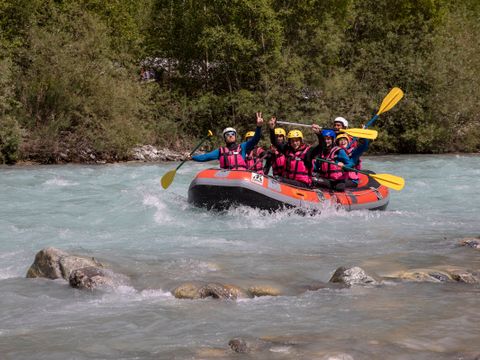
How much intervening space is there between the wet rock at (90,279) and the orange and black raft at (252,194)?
3.37 m

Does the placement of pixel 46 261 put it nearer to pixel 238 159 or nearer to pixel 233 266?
pixel 233 266


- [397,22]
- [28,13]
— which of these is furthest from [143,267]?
[397,22]

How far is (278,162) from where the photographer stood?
31.6 feet

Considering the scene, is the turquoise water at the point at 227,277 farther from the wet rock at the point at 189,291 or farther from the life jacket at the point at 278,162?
the life jacket at the point at 278,162

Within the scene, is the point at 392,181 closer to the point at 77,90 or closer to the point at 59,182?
the point at 59,182

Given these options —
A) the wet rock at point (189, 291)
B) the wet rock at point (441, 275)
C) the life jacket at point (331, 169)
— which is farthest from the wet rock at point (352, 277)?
the life jacket at point (331, 169)

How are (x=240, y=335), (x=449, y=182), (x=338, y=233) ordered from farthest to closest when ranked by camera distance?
1. (x=449, y=182)
2. (x=338, y=233)
3. (x=240, y=335)

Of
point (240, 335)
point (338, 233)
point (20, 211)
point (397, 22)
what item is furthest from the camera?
point (397, 22)

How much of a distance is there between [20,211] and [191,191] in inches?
94.6

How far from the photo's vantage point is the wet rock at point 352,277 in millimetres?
5484

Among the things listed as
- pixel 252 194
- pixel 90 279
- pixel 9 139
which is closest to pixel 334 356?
pixel 90 279

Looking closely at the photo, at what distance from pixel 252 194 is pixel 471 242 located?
2.76m

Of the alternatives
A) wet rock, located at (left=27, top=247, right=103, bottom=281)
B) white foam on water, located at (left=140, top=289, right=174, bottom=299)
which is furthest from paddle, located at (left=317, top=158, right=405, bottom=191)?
white foam on water, located at (left=140, top=289, right=174, bottom=299)

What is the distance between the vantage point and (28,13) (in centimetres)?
1875
